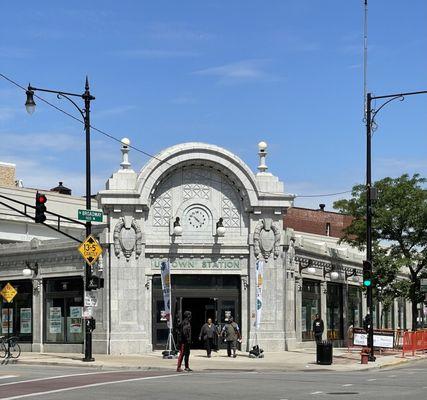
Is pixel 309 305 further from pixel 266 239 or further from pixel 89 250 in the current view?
pixel 89 250

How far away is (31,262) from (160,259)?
6.69 metres

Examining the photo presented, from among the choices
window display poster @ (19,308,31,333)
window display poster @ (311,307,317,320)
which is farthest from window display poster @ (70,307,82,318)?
window display poster @ (311,307,317,320)

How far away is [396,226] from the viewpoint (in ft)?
152

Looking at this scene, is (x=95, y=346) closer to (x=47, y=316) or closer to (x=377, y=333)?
(x=47, y=316)

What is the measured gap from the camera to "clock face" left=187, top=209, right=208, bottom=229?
38.6 m

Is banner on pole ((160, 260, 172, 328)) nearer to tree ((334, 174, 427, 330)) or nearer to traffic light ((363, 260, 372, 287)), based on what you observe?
traffic light ((363, 260, 372, 287))

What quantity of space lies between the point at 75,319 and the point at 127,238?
4867 mm

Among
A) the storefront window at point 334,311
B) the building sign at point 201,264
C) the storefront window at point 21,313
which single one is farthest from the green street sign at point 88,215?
the storefront window at point 334,311

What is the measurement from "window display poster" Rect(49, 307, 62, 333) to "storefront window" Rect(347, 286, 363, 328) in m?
15.8

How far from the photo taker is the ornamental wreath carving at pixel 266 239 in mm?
38562

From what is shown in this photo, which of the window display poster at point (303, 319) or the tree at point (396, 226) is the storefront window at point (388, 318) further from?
the window display poster at point (303, 319)

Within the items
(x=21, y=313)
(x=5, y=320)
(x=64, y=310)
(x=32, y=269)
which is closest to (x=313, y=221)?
(x=5, y=320)

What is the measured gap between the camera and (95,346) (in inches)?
1475

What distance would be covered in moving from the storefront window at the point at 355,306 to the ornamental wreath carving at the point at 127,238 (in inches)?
598
